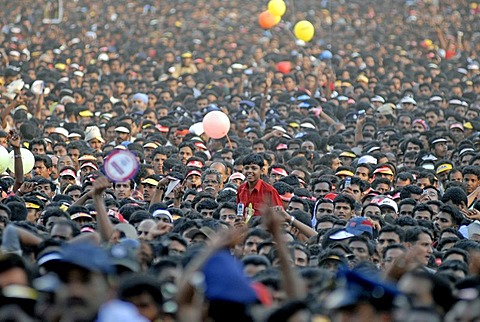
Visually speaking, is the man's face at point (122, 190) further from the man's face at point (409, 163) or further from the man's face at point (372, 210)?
the man's face at point (409, 163)

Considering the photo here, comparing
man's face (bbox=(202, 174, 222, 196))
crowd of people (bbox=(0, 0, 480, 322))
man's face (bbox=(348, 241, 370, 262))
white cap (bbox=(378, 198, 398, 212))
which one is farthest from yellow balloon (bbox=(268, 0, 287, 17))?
man's face (bbox=(348, 241, 370, 262))

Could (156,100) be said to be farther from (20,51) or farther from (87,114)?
(20,51)

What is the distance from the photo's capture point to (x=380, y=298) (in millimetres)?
7637

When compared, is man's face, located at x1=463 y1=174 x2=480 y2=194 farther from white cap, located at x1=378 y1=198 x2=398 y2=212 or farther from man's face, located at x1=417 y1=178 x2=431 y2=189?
white cap, located at x1=378 y1=198 x2=398 y2=212

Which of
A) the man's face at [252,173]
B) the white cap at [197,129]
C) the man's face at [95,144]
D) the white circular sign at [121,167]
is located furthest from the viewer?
the white cap at [197,129]

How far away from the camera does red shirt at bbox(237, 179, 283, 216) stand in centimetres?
1395

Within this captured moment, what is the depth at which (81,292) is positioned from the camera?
7.70m

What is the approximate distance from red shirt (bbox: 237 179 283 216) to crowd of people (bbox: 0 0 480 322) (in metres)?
0.04

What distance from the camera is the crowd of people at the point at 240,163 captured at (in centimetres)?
791

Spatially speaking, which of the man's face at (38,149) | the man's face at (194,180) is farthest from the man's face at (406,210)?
the man's face at (38,149)

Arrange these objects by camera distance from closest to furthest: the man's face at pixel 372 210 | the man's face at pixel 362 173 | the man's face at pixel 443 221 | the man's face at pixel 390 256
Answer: the man's face at pixel 390 256
the man's face at pixel 443 221
the man's face at pixel 372 210
the man's face at pixel 362 173

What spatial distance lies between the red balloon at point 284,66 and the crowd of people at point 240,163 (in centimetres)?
12

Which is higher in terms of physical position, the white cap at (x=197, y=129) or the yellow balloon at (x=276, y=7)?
the white cap at (x=197, y=129)

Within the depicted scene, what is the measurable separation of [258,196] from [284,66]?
1414 cm
